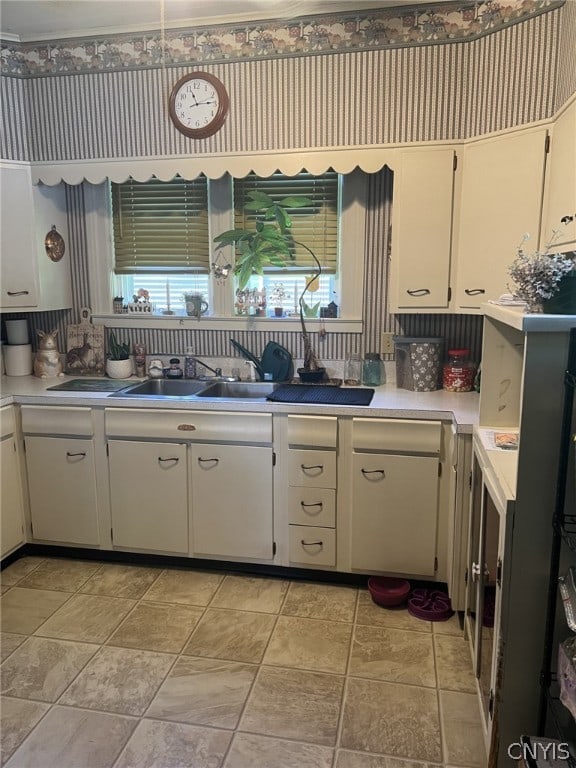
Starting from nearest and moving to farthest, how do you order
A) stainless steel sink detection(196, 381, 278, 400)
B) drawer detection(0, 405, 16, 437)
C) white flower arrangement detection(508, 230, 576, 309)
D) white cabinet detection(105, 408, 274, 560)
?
white flower arrangement detection(508, 230, 576, 309)
white cabinet detection(105, 408, 274, 560)
drawer detection(0, 405, 16, 437)
stainless steel sink detection(196, 381, 278, 400)

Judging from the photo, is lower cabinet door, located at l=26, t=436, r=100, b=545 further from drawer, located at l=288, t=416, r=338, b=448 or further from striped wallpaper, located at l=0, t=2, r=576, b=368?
drawer, located at l=288, t=416, r=338, b=448

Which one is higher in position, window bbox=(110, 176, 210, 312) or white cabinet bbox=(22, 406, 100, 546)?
window bbox=(110, 176, 210, 312)

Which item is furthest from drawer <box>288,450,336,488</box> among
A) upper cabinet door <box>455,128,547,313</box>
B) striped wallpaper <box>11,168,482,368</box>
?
upper cabinet door <box>455,128,547,313</box>

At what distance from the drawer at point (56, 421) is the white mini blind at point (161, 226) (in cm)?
99

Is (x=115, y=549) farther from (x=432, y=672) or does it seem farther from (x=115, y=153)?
(x=115, y=153)

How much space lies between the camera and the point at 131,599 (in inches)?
111

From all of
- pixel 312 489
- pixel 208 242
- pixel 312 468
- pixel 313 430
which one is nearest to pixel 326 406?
pixel 313 430

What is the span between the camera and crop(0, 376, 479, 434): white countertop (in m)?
2.65

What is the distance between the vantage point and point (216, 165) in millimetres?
3021

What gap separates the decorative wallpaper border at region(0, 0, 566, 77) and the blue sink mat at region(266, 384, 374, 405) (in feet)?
5.37

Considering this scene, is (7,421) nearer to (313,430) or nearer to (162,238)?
(162,238)

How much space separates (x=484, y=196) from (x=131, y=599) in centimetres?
248

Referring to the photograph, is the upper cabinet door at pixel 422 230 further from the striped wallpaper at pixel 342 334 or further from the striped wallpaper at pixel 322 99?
the striped wallpaper at pixel 342 334

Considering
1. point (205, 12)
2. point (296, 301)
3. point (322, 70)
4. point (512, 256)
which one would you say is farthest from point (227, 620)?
point (205, 12)
